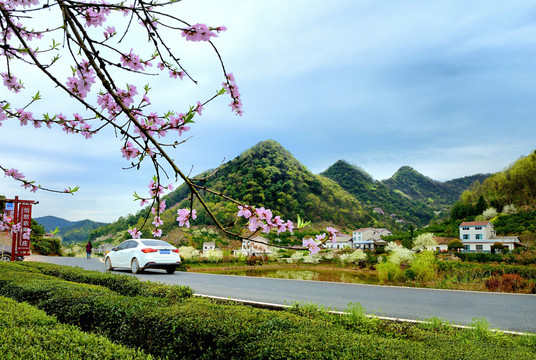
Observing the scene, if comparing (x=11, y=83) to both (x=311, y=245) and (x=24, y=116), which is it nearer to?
(x=24, y=116)

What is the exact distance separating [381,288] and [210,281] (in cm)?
471

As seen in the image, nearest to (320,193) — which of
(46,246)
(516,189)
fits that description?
(516,189)

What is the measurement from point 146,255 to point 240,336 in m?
8.21

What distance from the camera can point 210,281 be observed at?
32.1 ft

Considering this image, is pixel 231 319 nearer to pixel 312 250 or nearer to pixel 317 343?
pixel 317 343

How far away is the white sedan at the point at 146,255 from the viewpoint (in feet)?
34.9

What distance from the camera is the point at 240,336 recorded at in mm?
3285

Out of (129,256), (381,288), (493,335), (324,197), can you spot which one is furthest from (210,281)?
(324,197)

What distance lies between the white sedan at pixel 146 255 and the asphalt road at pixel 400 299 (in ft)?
6.47

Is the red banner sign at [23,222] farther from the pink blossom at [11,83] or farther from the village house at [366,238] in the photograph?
the village house at [366,238]

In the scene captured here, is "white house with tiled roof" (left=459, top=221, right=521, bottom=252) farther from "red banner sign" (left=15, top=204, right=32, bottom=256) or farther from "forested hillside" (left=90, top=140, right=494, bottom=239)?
"red banner sign" (left=15, top=204, right=32, bottom=256)

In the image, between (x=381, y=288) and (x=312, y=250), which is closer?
(x=312, y=250)

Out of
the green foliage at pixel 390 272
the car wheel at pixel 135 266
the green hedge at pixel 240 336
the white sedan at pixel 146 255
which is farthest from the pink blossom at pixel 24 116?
the green foliage at pixel 390 272

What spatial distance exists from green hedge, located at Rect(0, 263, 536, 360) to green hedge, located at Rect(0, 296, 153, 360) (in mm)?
579
